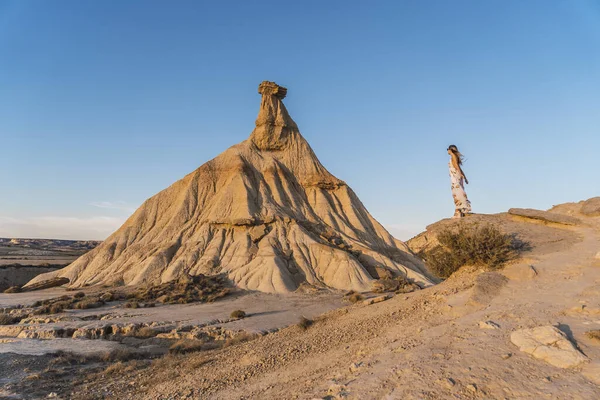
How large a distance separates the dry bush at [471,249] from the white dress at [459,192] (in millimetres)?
1463

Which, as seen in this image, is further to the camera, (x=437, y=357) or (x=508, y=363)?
(x=437, y=357)

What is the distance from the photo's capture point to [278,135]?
144 ft

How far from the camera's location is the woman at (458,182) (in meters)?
12.2

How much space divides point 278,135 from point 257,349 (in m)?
35.8

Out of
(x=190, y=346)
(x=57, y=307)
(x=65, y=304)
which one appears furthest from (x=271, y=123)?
(x=190, y=346)

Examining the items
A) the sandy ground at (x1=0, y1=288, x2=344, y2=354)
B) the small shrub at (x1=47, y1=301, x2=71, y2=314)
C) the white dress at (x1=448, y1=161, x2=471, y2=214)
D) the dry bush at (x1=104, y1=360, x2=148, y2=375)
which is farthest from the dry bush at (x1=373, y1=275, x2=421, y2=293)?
the small shrub at (x1=47, y1=301, x2=71, y2=314)

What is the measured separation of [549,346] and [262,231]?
29.1 m

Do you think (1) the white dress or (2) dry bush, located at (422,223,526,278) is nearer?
(2) dry bush, located at (422,223,526,278)

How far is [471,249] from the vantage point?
32.4 ft

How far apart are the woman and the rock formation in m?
17.2

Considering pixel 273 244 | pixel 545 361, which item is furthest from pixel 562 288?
pixel 273 244

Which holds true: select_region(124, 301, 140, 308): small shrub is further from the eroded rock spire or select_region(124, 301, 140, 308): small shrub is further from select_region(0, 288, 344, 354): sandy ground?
the eroded rock spire

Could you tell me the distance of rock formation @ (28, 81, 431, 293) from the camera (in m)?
30.2

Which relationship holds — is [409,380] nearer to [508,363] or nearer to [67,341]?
[508,363]
